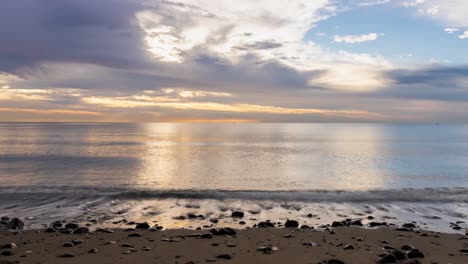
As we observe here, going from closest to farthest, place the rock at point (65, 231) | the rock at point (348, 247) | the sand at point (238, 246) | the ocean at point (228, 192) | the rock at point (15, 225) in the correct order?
the sand at point (238, 246) < the rock at point (348, 247) < the rock at point (65, 231) < the rock at point (15, 225) < the ocean at point (228, 192)

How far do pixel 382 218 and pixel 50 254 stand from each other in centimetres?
1364

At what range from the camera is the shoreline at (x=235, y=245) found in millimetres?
10297

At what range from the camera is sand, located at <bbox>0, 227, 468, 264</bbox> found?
10273mm

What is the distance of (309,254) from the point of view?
10.7 metres

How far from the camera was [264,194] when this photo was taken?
24328 millimetres

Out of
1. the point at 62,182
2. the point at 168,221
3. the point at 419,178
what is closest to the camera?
the point at 168,221

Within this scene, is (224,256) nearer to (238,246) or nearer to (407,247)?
(238,246)

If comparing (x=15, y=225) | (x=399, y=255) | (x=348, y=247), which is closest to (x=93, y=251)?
(x=15, y=225)

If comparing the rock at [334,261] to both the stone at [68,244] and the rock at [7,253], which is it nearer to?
the stone at [68,244]

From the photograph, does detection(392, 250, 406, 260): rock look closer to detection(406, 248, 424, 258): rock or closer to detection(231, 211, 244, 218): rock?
detection(406, 248, 424, 258): rock

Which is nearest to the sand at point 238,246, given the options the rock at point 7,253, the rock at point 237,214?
the rock at point 7,253

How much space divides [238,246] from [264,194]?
42.5ft

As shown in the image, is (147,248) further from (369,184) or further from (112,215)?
(369,184)

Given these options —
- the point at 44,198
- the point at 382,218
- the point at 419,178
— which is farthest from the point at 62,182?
the point at 419,178
